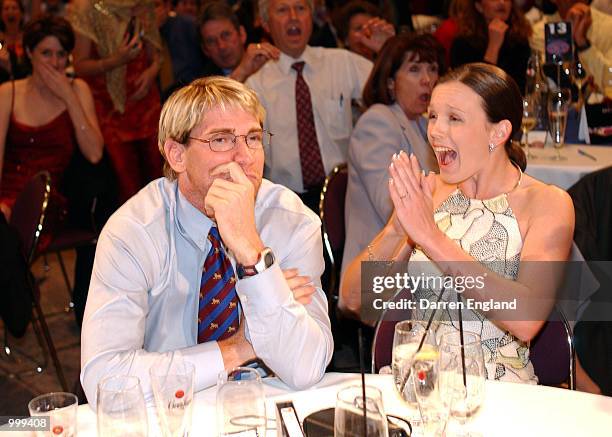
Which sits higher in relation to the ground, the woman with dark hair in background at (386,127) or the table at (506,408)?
the woman with dark hair in background at (386,127)

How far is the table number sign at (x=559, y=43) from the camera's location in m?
4.71

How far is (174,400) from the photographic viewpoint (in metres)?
1.68

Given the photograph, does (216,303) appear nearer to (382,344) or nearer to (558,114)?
(382,344)

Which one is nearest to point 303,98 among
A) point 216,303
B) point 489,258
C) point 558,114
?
point 558,114

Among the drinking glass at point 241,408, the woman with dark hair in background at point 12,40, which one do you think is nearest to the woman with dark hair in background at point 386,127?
the drinking glass at point 241,408

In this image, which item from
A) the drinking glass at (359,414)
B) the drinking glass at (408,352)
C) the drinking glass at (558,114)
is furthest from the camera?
the drinking glass at (558,114)

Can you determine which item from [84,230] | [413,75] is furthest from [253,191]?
[84,230]

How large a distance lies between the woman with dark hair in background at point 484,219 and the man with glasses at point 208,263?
34 cm

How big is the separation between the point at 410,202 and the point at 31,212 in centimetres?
215

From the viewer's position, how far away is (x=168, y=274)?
2379 millimetres

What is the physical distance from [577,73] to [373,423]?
378cm

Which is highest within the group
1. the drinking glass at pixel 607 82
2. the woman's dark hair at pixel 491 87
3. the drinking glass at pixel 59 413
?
the woman's dark hair at pixel 491 87

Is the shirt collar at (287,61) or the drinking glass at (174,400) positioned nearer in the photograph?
the drinking glass at (174,400)

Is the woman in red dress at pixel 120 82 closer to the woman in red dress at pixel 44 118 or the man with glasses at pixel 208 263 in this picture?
the woman in red dress at pixel 44 118
